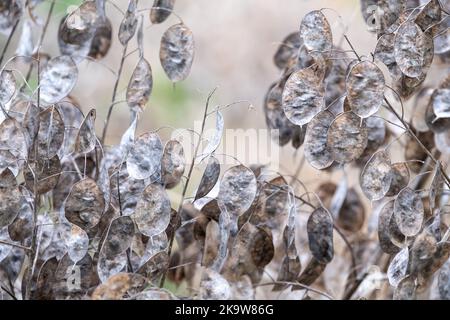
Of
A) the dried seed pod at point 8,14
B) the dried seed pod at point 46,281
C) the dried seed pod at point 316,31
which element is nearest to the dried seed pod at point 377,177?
the dried seed pod at point 316,31

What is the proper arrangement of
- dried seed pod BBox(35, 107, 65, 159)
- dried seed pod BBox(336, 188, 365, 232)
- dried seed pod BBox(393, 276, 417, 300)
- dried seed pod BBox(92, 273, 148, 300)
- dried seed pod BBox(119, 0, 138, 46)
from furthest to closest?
1. dried seed pod BBox(336, 188, 365, 232)
2. dried seed pod BBox(119, 0, 138, 46)
3. dried seed pod BBox(35, 107, 65, 159)
4. dried seed pod BBox(393, 276, 417, 300)
5. dried seed pod BBox(92, 273, 148, 300)

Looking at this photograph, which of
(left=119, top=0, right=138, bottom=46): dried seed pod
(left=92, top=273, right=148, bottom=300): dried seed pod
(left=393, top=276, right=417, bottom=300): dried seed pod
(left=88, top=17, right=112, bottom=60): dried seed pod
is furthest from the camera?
(left=88, top=17, right=112, bottom=60): dried seed pod

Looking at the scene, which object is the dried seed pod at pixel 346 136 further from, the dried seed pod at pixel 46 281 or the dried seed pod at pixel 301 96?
the dried seed pod at pixel 46 281

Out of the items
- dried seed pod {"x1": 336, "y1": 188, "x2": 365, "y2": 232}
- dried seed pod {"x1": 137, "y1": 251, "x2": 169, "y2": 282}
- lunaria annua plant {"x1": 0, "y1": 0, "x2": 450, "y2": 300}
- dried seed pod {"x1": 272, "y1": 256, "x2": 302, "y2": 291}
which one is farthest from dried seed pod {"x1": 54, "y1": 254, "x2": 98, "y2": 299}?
dried seed pod {"x1": 336, "y1": 188, "x2": 365, "y2": 232}

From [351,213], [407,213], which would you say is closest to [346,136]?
[407,213]

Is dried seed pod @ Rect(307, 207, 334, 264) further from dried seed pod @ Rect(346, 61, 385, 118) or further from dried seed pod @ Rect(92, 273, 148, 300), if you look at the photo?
dried seed pod @ Rect(92, 273, 148, 300)

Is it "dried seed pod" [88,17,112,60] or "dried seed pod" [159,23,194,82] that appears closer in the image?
"dried seed pod" [159,23,194,82]
